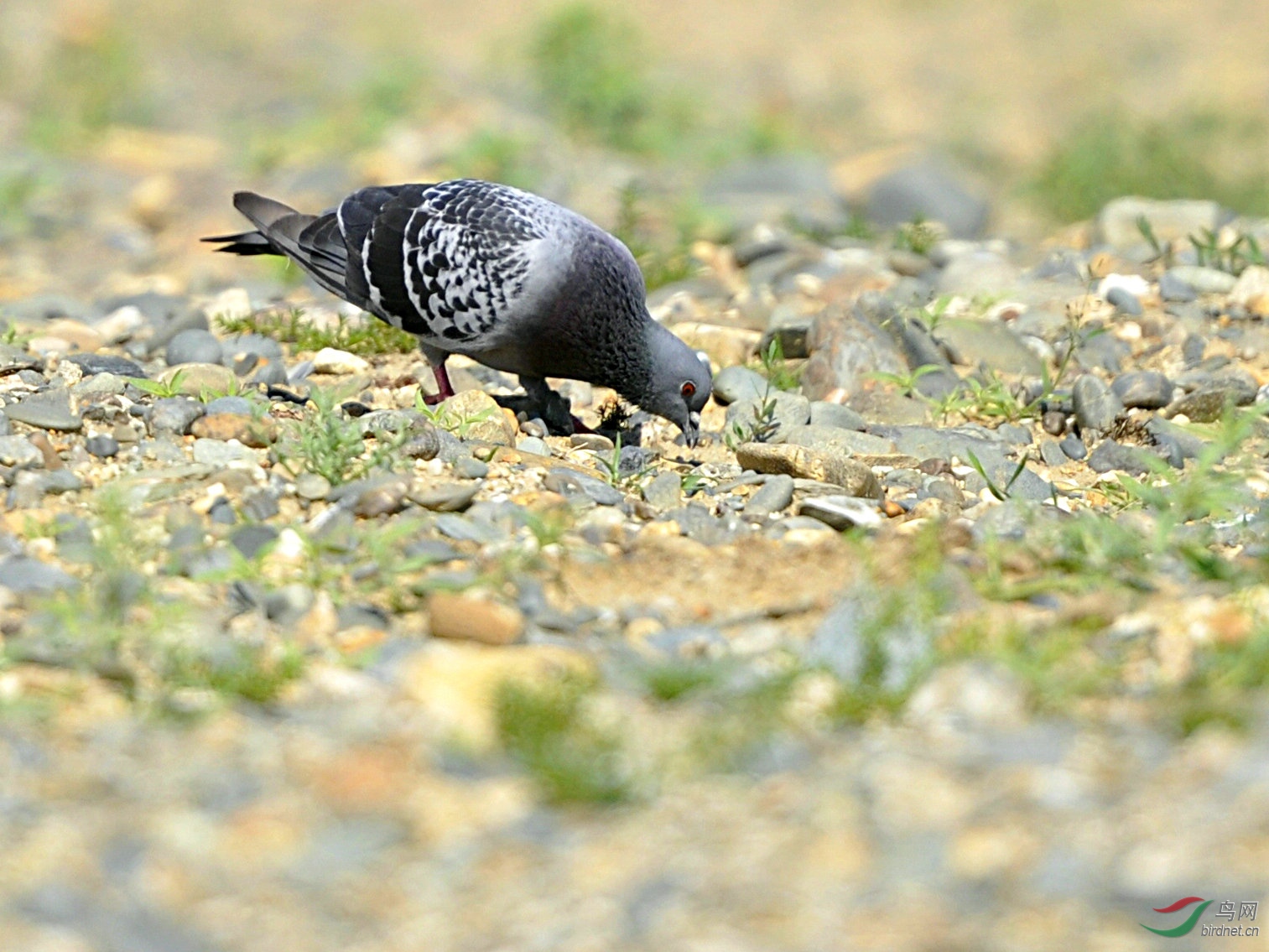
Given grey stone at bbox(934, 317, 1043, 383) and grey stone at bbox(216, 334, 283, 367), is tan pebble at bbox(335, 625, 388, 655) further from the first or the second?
grey stone at bbox(934, 317, 1043, 383)

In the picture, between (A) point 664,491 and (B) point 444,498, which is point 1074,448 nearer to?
(A) point 664,491

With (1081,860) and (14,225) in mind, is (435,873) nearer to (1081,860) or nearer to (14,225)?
(1081,860)

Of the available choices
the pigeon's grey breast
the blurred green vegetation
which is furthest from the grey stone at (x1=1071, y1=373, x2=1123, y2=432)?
the blurred green vegetation

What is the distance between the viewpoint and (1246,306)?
7363mm

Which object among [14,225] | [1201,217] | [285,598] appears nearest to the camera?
[285,598]

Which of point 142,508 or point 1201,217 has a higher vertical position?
point 142,508

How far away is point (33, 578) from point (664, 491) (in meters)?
1.94

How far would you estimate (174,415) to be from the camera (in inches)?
201

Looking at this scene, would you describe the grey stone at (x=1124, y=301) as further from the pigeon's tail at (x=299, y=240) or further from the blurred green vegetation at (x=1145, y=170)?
the pigeon's tail at (x=299, y=240)

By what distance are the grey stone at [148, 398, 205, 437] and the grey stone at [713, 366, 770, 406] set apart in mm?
2210

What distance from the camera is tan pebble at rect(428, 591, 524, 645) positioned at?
3.70m

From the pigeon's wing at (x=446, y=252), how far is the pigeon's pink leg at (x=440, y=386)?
20 centimetres

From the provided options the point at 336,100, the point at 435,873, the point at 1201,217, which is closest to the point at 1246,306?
the point at 1201,217

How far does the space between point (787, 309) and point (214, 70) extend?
10.4 m
